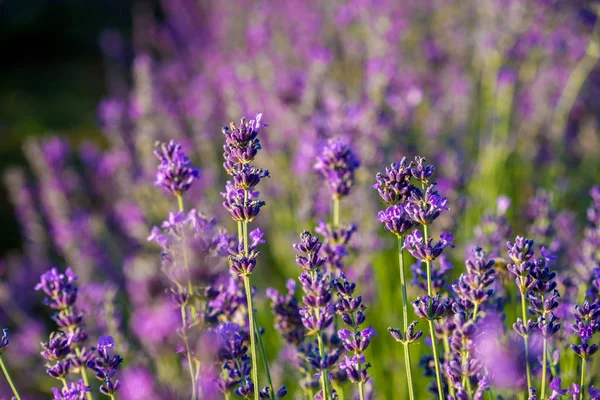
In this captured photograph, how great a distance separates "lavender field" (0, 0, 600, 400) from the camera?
139cm

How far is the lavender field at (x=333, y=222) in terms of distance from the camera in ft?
4.55

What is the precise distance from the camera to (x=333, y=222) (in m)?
2.78

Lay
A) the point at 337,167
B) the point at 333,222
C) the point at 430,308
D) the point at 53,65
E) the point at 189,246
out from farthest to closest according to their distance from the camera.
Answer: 1. the point at 53,65
2. the point at 333,222
3. the point at 337,167
4. the point at 189,246
5. the point at 430,308

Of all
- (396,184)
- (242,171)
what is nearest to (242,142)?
(242,171)

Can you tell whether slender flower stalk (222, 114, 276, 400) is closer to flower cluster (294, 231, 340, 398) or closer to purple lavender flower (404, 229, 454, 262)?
flower cluster (294, 231, 340, 398)

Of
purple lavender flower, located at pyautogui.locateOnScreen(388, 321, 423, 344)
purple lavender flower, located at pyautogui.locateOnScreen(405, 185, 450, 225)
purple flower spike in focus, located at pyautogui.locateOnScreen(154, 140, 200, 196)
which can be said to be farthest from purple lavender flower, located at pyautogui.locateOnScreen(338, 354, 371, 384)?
purple flower spike in focus, located at pyautogui.locateOnScreen(154, 140, 200, 196)

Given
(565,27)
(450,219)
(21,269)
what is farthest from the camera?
(565,27)

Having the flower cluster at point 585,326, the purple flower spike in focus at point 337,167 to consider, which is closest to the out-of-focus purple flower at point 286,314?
the purple flower spike in focus at point 337,167

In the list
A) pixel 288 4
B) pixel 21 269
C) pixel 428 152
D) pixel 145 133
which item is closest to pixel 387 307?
pixel 428 152

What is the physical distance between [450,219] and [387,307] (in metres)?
0.53

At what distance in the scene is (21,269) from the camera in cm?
409

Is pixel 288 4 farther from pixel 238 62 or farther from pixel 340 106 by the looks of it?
pixel 340 106

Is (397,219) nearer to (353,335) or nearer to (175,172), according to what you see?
(353,335)

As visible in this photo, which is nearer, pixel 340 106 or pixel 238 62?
pixel 340 106
